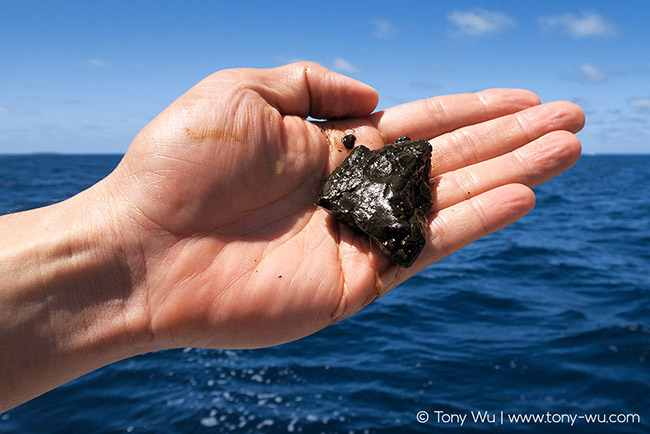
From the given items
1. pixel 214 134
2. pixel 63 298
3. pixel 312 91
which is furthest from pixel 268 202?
pixel 63 298

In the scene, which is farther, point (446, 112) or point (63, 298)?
point (446, 112)

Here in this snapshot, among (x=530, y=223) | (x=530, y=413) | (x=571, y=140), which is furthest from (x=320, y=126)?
(x=530, y=223)

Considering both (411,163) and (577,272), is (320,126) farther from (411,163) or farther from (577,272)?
(577,272)

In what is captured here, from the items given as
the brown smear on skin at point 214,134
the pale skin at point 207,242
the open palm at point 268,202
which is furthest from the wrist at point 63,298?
the brown smear on skin at point 214,134

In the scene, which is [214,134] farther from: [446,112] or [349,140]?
[446,112]

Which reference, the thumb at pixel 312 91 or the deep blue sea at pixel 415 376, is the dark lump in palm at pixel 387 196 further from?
the deep blue sea at pixel 415 376

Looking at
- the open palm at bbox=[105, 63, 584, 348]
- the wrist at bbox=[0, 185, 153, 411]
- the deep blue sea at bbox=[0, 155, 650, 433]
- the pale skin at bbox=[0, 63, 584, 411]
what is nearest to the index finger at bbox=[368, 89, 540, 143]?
the open palm at bbox=[105, 63, 584, 348]
